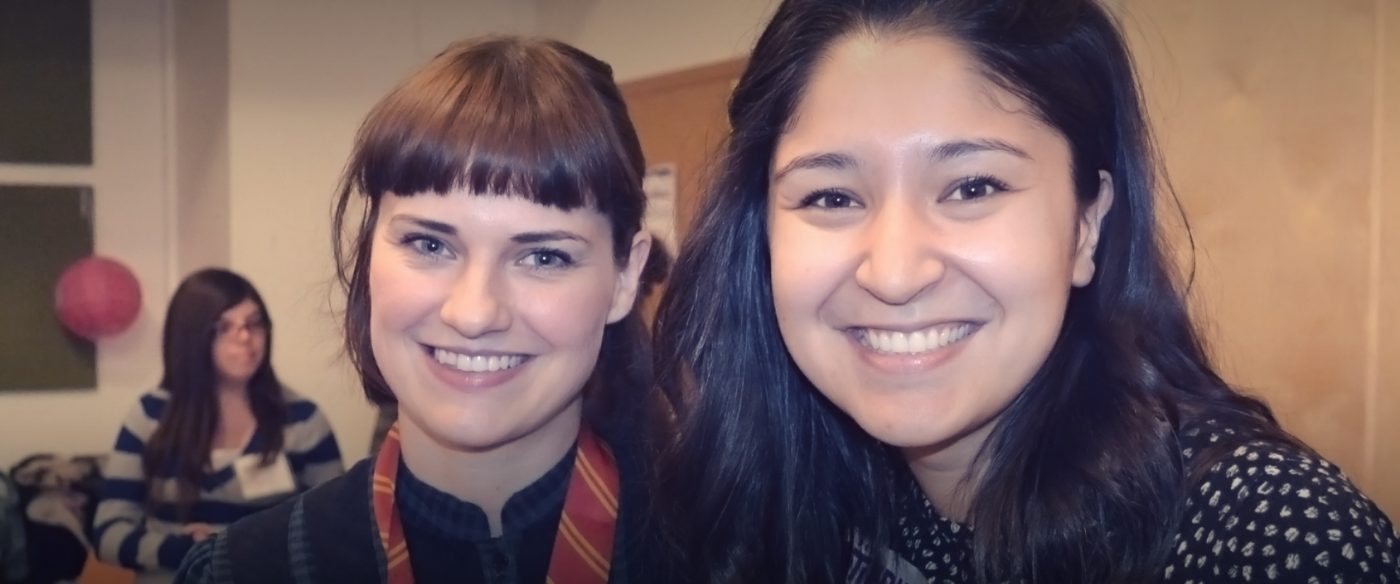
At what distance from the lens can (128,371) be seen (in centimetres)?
355

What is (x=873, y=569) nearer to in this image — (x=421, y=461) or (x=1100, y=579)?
(x=1100, y=579)

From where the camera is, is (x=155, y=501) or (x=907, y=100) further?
(x=155, y=501)

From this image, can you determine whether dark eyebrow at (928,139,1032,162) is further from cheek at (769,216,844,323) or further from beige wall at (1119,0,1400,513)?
beige wall at (1119,0,1400,513)

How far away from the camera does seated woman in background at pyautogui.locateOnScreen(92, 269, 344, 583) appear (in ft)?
8.19

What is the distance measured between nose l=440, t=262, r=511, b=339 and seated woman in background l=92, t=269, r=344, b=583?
163 centimetres

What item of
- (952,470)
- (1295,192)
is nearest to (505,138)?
(952,470)

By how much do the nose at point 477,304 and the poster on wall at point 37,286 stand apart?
2.94m

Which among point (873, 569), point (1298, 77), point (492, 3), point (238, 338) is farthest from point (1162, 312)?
point (492, 3)

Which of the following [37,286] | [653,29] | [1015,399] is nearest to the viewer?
[1015,399]

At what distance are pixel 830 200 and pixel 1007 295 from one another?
0.63 ft

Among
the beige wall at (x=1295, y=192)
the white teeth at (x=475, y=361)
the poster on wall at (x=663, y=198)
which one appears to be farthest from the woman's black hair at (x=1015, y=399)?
the poster on wall at (x=663, y=198)

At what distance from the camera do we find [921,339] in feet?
3.18

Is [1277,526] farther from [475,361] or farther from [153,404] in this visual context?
[153,404]

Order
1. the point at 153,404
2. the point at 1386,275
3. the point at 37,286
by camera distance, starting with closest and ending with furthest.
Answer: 1. the point at 1386,275
2. the point at 153,404
3. the point at 37,286
